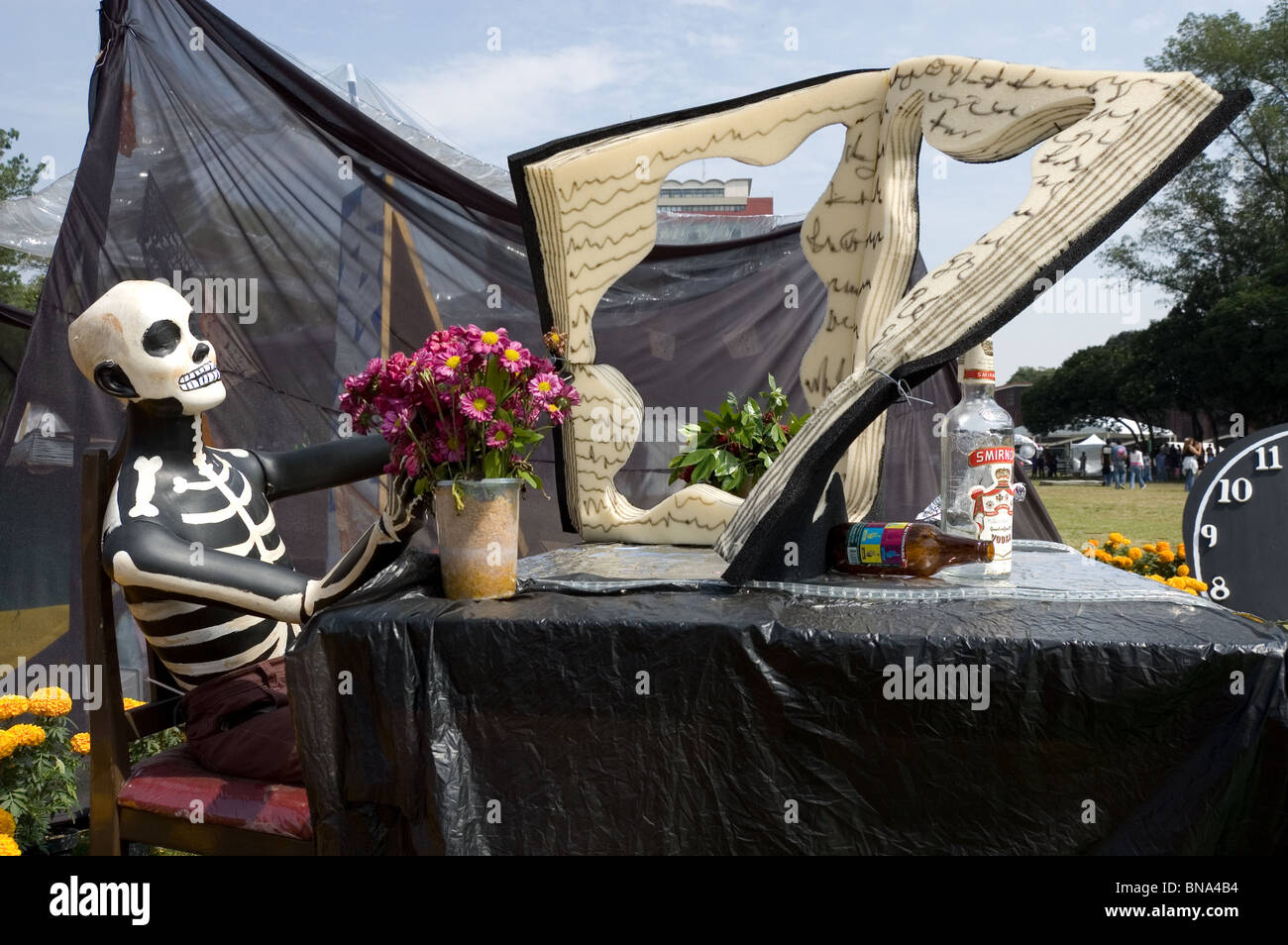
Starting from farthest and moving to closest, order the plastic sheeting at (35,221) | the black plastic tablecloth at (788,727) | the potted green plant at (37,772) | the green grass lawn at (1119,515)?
the green grass lawn at (1119,515)
the plastic sheeting at (35,221)
the potted green plant at (37,772)
the black plastic tablecloth at (788,727)

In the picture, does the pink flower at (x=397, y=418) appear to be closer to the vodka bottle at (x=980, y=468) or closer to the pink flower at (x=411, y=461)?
the pink flower at (x=411, y=461)

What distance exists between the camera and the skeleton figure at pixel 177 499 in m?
1.86

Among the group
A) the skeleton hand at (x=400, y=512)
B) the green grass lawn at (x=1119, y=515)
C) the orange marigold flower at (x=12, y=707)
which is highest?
the skeleton hand at (x=400, y=512)

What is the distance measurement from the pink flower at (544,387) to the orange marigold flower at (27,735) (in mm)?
1999

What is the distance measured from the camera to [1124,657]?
1312 millimetres

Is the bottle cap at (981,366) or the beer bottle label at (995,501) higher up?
the bottle cap at (981,366)

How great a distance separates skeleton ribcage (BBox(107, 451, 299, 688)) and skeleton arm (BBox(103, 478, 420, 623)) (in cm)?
12

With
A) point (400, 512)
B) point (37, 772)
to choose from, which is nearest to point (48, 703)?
point (37, 772)

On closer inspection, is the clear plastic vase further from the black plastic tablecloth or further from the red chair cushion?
the red chair cushion

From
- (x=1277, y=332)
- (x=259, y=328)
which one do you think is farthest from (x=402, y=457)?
(x=1277, y=332)

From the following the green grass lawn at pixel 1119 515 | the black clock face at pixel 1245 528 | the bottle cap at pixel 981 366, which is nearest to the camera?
the bottle cap at pixel 981 366

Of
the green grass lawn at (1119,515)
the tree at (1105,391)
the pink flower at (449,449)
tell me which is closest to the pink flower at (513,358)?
the pink flower at (449,449)

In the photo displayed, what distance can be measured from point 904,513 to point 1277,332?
2594cm

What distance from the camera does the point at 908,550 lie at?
1.77m
